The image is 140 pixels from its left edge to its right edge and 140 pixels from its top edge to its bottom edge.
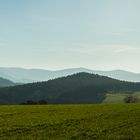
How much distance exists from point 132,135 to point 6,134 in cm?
1012

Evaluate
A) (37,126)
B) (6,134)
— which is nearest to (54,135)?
(6,134)

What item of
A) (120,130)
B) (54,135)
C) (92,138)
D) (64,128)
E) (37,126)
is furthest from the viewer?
(37,126)

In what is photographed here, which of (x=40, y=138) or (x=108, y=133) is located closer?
(x=40, y=138)

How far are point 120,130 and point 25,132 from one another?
7.90 metres

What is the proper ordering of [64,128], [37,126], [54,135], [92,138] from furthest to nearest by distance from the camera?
1. [37,126]
2. [64,128]
3. [54,135]
4. [92,138]

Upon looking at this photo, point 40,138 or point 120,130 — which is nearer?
point 40,138

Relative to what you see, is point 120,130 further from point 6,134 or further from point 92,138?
point 6,134

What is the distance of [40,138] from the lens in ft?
89.6

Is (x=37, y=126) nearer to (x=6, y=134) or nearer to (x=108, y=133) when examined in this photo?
(x=6, y=134)

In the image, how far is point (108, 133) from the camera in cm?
2930

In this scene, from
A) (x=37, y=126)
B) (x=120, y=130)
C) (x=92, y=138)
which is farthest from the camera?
(x=37, y=126)

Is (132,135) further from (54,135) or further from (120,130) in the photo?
(54,135)

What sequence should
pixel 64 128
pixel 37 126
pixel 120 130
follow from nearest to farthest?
pixel 120 130 < pixel 64 128 < pixel 37 126

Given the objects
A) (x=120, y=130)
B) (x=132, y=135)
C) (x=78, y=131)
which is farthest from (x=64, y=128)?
(x=132, y=135)
